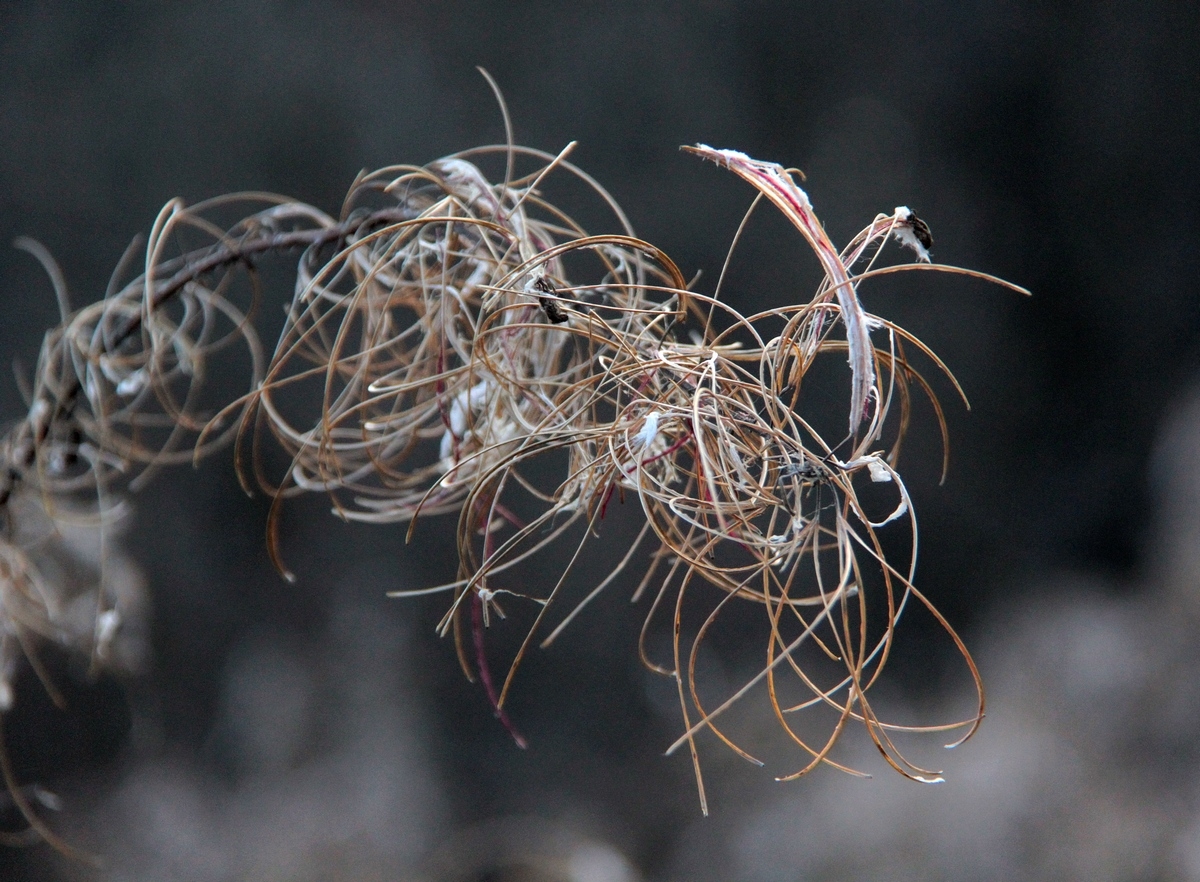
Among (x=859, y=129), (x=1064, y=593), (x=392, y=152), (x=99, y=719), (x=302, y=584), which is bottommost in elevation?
(x=99, y=719)

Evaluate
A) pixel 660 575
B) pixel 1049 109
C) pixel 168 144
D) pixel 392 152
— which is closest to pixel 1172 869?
pixel 660 575

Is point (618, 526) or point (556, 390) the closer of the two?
point (556, 390)

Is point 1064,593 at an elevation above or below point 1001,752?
above

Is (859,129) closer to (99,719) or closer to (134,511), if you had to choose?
(134,511)

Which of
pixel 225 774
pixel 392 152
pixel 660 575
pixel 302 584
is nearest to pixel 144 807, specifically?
pixel 225 774

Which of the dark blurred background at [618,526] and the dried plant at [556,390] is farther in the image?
the dark blurred background at [618,526]

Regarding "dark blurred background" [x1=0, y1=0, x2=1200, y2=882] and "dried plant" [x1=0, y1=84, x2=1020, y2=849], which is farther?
"dark blurred background" [x1=0, y1=0, x2=1200, y2=882]

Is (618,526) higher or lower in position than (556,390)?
lower
